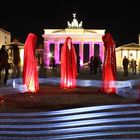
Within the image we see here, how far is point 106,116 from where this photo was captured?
357 inches

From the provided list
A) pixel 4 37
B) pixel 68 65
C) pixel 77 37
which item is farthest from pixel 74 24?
pixel 68 65

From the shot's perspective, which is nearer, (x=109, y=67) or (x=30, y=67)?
(x=109, y=67)

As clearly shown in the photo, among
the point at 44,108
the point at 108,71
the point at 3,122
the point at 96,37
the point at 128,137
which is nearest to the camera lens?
the point at 128,137

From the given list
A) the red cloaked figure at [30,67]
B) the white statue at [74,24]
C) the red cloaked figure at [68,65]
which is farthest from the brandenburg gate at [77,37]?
the red cloaked figure at [30,67]

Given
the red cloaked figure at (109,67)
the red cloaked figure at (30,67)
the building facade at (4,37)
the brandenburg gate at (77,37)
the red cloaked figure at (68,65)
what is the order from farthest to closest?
the brandenburg gate at (77,37)
the building facade at (4,37)
the red cloaked figure at (68,65)
the red cloaked figure at (30,67)
the red cloaked figure at (109,67)

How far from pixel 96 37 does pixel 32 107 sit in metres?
90.0

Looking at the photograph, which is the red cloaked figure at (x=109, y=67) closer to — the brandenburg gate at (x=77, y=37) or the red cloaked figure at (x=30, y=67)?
the red cloaked figure at (x=30, y=67)

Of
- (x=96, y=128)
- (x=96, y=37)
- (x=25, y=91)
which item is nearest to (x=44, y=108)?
(x=96, y=128)

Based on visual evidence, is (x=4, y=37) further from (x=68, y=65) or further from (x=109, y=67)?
(x=109, y=67)

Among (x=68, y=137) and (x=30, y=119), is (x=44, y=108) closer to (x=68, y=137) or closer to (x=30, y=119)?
(x=30, y=119)

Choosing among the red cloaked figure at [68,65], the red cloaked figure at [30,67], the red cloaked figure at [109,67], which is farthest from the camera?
the red cloaked figure at [68,65]

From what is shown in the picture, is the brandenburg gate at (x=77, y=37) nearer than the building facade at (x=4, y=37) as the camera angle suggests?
No

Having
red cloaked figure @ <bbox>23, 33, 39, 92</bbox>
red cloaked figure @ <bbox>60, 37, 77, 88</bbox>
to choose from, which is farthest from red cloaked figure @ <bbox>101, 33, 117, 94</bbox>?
red cloaked figure @ <bbox>60, 37, 77, 88</bbox>

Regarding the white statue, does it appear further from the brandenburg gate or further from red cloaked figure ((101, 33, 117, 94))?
red cloaked figure ((101, 33, 117, 94))
